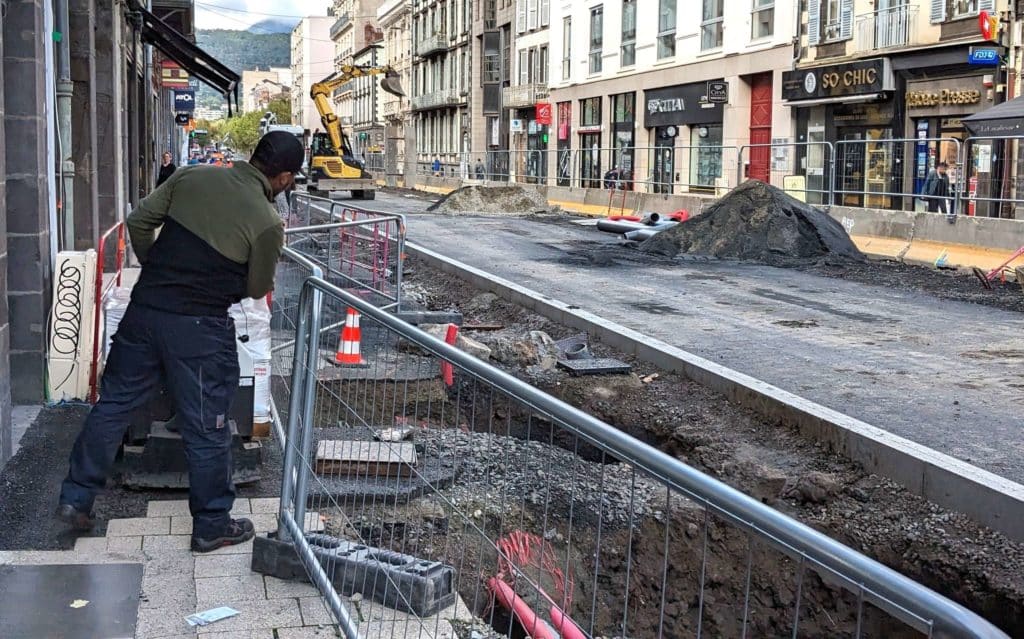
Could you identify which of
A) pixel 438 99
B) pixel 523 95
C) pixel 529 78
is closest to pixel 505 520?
pixel 523 95

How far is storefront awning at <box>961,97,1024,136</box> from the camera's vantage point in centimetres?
2138

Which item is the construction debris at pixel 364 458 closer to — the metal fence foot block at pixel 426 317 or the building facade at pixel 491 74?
the metal fence foot block at pixel 426 317

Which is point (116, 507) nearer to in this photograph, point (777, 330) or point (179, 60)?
point (777, 330)

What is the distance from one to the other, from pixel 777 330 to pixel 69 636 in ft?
28.2

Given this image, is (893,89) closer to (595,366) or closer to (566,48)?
(595,366)

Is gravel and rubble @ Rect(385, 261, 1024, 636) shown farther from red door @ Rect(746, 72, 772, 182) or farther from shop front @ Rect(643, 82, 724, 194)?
red door @ Rect(746, 72, 772, 182)

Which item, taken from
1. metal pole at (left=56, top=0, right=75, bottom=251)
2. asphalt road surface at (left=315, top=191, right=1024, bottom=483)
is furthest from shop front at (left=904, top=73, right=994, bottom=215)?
metal pole at (left=56, top=0, right=75, bottom=251)

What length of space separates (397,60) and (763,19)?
61.9 metres

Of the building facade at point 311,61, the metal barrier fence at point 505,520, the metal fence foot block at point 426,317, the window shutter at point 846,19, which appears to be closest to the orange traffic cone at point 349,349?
the metal barrier fence at point 505,520

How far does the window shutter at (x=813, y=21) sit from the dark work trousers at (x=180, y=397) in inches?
1182

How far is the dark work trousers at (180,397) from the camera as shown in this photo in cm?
505

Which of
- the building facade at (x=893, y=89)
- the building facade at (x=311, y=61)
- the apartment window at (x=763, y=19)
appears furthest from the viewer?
the building facade at (x=311, y=61)

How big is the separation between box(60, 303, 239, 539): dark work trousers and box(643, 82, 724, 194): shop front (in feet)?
95.7

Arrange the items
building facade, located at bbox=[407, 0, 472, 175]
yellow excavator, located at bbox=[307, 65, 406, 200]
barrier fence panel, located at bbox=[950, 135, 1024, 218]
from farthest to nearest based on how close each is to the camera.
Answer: building facade, located at bbox=[407, 0, 472, 175], yellow excavator, located at bbox=[307, 65, 406, 200], barrier fence panel, located at bbox=[950, 135, 1024, 218]
